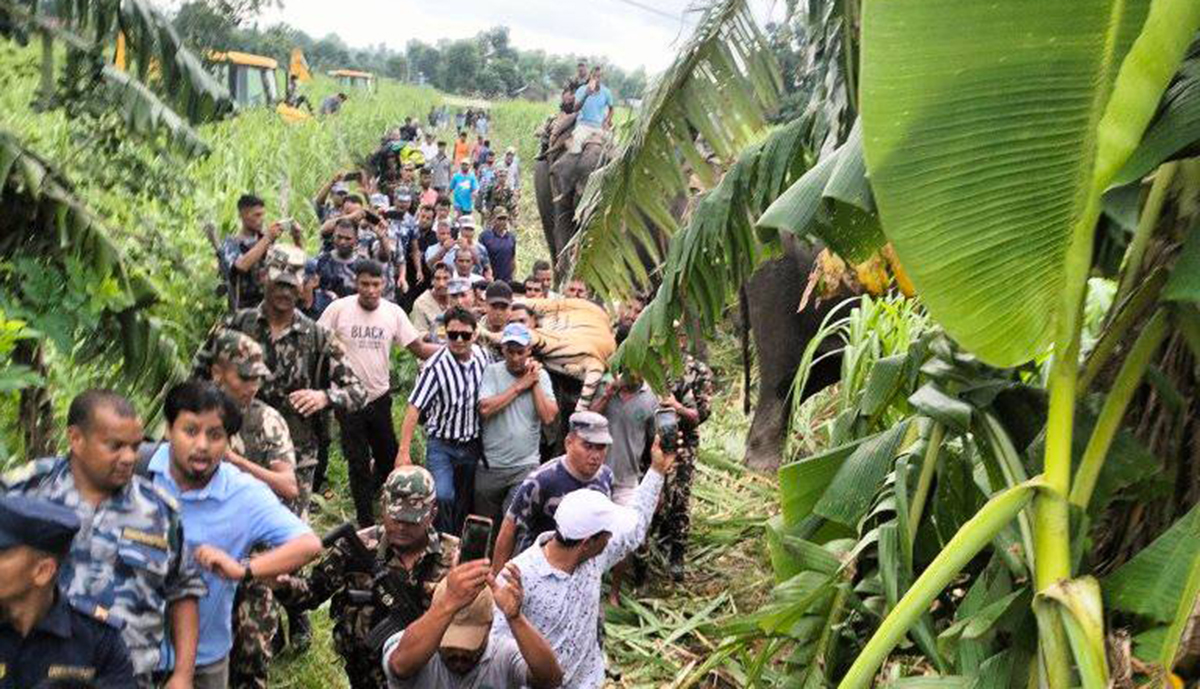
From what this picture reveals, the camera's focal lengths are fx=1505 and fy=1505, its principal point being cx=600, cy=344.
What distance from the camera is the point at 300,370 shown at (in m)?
7.10

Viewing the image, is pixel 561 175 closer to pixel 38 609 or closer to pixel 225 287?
pixel 225 287

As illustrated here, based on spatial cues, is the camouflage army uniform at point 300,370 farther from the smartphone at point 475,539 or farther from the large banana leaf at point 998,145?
the large banana leaf at point 998,145

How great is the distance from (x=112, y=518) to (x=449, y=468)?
3.85 metres

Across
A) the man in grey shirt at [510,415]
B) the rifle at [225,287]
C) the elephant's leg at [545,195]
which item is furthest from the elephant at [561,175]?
the man in grey shirt at [510,415]

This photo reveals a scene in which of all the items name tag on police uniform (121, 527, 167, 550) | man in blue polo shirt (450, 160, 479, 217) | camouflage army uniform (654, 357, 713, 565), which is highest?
name tag on police uniform (121, 527, 167, 550)

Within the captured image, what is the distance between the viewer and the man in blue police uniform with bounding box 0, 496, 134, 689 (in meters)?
3.49

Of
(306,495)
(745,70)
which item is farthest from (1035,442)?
(306,495)

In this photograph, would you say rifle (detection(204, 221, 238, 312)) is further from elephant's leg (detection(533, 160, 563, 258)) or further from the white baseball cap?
elephant's leg (detection(533, 160, 563, 258))

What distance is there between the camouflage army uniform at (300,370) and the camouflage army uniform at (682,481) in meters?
1.94

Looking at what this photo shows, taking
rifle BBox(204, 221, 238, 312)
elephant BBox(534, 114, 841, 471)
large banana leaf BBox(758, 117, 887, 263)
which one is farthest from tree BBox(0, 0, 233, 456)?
elephant BBox(534, 114, 841, 471)

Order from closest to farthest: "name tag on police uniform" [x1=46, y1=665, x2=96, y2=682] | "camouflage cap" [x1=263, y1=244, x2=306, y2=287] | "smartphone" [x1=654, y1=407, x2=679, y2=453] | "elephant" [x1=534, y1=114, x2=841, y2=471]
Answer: "name tag on police uniform" [x1=46, y1=665, x2=96, y2=682] < "smartphone" [x1=654, y1=407, x2=679, y2=453] < "camouflage cap" [x1=263, y1=244, x2=306, y2=287] < "elephant" [x1=534, y1=114, x2=841, y2=471]

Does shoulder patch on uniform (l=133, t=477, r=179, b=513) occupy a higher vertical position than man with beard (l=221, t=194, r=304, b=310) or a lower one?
higher

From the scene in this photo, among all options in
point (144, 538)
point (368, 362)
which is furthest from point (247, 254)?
point (144, 538)

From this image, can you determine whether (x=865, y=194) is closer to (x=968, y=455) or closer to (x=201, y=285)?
(x=968, y=455)
